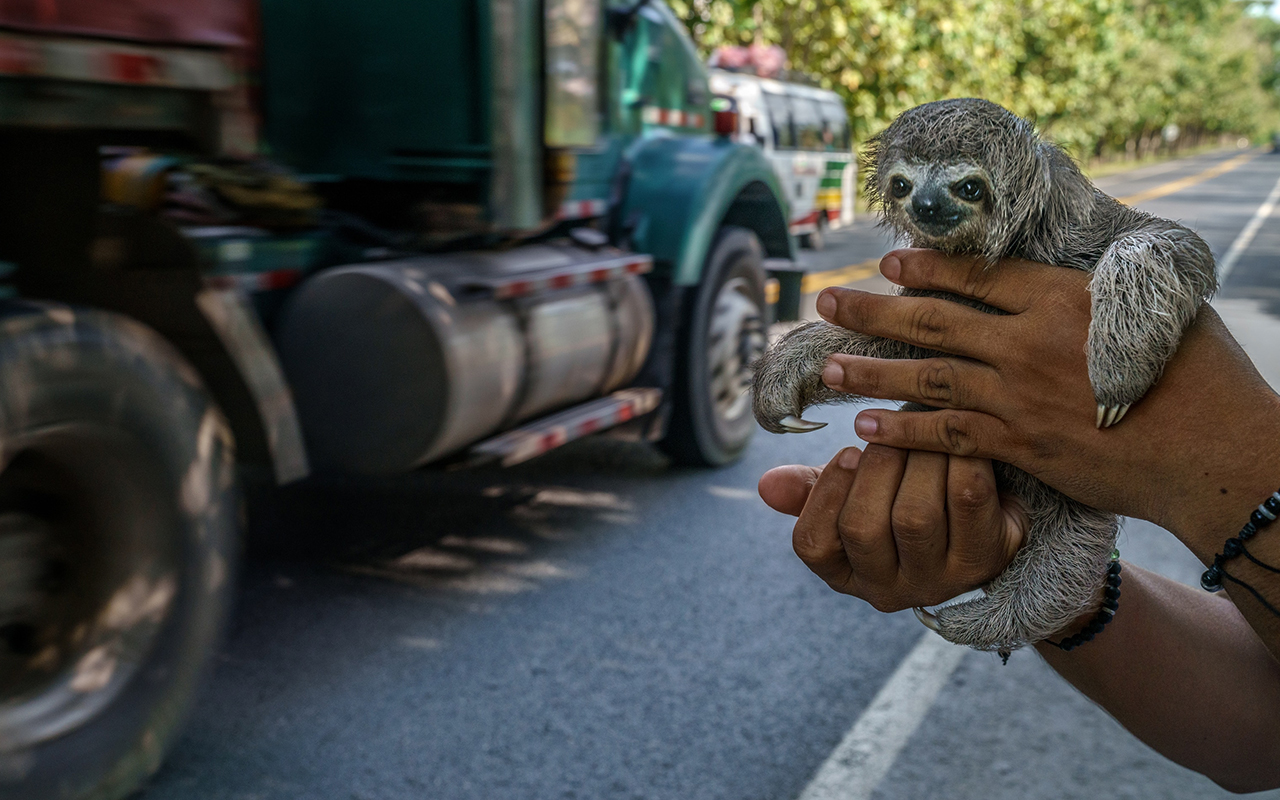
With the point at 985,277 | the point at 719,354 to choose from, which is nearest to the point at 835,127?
the point at 719,354

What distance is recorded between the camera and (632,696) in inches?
145

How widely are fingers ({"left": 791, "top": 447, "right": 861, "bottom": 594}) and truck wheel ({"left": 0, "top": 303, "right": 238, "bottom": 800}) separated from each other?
81.9 inches

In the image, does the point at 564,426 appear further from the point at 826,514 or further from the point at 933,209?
the point at 933,209

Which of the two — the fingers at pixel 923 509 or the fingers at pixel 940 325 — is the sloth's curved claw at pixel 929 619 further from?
the fingers at pixel 940 325

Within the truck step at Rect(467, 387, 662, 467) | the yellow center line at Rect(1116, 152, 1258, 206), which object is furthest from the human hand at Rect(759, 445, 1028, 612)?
the yellow center line at Rect(1116, 152, 1258, 206)

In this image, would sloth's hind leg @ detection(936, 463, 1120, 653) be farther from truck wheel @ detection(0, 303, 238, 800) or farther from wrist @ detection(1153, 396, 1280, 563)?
truck wheel @ detection(0, 303, 238, 800)

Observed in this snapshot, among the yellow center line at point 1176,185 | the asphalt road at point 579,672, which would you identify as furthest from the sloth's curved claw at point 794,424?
the yellow center line at point 1176,185

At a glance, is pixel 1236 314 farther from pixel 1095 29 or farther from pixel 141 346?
pixel 1095 29

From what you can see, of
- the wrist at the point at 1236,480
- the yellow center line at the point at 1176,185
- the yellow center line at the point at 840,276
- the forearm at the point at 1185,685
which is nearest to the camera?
the wrist at the point at 1236,480

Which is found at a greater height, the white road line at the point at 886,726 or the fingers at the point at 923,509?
the fingers at the point at 923,509

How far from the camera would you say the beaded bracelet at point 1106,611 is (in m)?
1.66

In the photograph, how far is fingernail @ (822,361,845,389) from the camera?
144 centimetres

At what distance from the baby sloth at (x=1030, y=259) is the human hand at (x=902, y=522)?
52 millimetres

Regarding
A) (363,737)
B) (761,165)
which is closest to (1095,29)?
(761,165)
